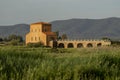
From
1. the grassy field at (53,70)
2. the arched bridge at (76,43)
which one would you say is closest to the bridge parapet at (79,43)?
the arched bridge at (76,43)

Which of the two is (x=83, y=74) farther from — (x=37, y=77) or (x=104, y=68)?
(x=37, y=77)

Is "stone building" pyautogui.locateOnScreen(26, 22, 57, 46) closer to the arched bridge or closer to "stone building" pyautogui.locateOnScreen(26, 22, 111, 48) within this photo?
"stone building" pyautogui.locateOnScreen(26, 22, 111, 48)

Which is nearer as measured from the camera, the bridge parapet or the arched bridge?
the arched bridge

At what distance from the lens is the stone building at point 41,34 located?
303 feet

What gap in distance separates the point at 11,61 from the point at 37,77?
6.63 ft

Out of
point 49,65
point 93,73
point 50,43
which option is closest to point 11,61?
point 49,65

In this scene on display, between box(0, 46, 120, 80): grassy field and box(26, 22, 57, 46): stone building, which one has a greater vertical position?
Result: box(26, 22, 57, 46): stone building

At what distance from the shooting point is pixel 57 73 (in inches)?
438

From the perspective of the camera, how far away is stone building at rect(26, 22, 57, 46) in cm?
9238

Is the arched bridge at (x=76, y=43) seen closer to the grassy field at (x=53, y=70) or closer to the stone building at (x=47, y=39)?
the stone building at (x=47, y=39)

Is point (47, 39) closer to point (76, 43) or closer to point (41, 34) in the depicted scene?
point (41, 34)

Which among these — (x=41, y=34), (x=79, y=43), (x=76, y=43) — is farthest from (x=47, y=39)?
(x=79, y=43)

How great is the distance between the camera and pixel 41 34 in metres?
94.2

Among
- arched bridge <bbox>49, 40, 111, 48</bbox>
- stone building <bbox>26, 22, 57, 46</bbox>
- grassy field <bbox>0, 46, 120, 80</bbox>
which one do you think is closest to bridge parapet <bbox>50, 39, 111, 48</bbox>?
arched bridge <bbox>49, 40, 111, 48</bbox>
